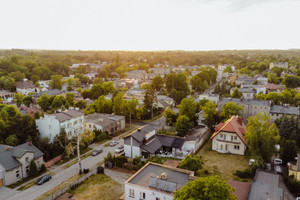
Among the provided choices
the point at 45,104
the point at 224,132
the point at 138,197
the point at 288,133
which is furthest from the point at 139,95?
the point at 138,197

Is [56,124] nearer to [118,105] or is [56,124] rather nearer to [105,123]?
[105,123]

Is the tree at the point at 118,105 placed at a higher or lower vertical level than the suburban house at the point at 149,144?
higher

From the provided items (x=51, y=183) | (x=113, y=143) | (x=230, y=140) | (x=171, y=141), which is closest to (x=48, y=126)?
(x=113, y=143)

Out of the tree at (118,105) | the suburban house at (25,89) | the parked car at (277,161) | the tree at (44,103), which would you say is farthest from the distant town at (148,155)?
the suburban house at (25,89)

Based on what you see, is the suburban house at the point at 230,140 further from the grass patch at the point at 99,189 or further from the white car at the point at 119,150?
the grass patch at the point at 99,189

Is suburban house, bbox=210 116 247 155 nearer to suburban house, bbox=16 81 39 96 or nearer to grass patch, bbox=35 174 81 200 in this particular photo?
grass patch, bbox=35 174 81 200

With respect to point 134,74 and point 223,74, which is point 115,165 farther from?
point 223,74
